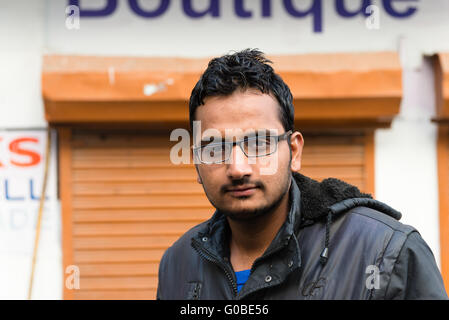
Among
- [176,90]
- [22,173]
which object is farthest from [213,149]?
[22,173]

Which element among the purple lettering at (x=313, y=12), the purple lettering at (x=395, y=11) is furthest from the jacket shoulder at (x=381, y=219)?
the purple lettering at (x=395, y=11)

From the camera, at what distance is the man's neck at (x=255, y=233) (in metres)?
2.17

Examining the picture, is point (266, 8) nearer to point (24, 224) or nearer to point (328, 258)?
point (24, 224)

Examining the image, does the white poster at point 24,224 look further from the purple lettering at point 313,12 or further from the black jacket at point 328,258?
the black jacket at point 328,258

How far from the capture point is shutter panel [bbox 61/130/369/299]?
5668 millimetres

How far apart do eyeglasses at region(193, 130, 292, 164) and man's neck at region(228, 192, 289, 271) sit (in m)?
0.22

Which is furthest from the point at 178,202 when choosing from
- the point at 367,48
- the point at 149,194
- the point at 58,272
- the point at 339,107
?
the point at 367,48

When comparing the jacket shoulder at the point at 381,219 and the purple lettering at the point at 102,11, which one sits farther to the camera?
the purple lettering at the point at 102,11

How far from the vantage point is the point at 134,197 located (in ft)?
18.7

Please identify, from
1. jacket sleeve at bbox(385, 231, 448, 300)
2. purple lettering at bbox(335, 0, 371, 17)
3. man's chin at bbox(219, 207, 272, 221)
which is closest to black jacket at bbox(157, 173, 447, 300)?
jacket sleeve at bbox(385, 231, 448, 300)

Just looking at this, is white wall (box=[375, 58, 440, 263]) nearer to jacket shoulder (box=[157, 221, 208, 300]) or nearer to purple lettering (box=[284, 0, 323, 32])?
purple lettering (box=[284, 0, 323, 32])

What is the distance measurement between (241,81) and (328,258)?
0.73m

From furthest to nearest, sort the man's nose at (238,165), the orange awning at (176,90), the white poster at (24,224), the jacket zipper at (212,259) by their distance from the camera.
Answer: the white poster at (24,224), the orange awning at (176,90), the jacket zipper at (212,259), the man's nose at (238,165)

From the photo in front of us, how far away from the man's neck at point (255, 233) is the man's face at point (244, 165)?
3.6 inches
